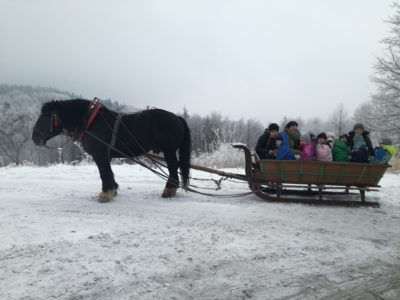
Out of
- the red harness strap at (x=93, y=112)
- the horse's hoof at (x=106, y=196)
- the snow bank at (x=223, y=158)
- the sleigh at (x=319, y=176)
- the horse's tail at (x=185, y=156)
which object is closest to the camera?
the horse's hoof at (x=106, y=196)

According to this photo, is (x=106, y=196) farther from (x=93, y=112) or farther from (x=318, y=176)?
(x=318, y=176)

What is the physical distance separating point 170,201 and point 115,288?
10.5 feet

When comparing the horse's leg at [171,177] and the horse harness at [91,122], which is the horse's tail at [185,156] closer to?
the horse's leg at [171,177]

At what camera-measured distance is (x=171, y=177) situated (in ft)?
20.9

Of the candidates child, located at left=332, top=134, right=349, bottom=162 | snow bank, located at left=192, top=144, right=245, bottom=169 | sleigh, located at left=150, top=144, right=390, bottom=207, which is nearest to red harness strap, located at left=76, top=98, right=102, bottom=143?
sleigh, located at left=150, top=144, right=390, bottom=207

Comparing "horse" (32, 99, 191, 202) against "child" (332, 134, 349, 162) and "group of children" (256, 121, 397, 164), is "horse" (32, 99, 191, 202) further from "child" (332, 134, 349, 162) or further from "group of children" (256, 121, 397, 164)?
"child" (332, 134, 349, 162)

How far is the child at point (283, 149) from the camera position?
5922mm

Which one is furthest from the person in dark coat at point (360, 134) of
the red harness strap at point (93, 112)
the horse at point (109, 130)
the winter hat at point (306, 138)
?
the red harness strap at point (93, 112)

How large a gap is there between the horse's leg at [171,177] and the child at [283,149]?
6.69 ft

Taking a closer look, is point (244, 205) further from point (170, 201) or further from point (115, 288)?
point (115, 288)

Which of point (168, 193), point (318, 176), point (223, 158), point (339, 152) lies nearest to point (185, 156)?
point (168, 193)

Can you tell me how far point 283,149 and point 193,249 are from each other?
320 centimetres

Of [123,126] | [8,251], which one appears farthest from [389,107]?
[8,251]

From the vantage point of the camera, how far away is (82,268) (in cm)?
290
